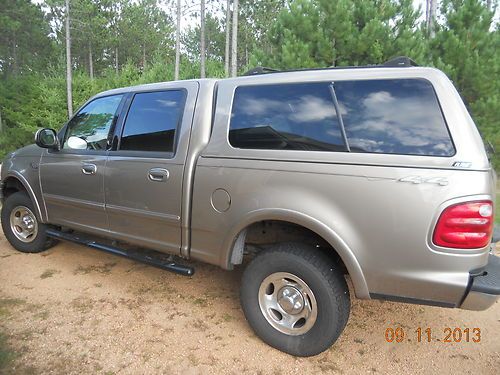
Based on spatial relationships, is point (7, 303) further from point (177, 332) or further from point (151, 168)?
point (151, 168)

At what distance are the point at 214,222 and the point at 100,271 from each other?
195 cm

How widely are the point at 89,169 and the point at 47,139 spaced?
71 centimetres

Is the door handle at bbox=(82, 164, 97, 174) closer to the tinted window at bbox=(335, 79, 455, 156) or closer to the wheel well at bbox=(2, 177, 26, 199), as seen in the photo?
the wheel well at bbox=(2, 177, 26, 199)

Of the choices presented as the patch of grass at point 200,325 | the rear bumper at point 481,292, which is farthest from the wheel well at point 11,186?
the rear bumper at point 481,292

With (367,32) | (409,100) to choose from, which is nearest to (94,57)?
(367,32)

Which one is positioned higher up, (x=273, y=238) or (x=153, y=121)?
(x=153, y=121)

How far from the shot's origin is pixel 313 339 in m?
2.50

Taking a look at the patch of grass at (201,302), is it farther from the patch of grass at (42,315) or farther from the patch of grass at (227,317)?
the patch of grass at (42,315)

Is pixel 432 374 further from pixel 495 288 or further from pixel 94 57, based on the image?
pixel 94 57

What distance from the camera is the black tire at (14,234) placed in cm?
427

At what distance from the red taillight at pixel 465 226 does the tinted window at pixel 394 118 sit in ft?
1.06

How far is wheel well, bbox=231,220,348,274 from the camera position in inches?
103

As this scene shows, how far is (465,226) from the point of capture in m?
2.03
